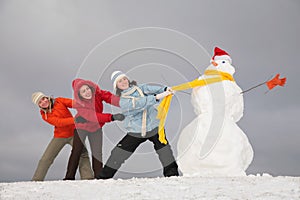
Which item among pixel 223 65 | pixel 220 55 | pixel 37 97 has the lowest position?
pixel 37 97

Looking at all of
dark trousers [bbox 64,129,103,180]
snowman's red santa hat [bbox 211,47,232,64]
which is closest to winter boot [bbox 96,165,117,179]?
dark trousers [bbox 64,129,103,180]

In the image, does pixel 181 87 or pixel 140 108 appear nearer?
pixel 140 108

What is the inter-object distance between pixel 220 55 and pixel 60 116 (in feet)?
6.93

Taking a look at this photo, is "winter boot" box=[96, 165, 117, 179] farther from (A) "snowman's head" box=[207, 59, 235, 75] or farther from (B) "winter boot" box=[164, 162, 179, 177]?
(A) "snowman's head" box=[207, 59, 235, 75]

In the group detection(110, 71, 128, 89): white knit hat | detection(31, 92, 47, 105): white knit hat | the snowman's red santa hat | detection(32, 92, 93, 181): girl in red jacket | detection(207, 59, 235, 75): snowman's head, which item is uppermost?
the snowman's red santa hat

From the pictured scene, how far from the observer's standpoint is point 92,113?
16.0 ft

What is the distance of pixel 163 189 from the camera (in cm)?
352

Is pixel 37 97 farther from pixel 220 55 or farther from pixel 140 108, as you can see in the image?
pixel 220 55

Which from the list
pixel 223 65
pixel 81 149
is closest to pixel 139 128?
pixel 81 149

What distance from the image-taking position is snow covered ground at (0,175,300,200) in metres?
3.28

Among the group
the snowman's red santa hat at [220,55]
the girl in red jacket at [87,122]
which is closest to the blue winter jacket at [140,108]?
the girl in red jacket at [87,122]

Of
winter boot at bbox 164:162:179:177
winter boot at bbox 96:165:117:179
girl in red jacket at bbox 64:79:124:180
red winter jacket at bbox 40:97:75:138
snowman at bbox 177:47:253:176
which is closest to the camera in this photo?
winter boot at bbox 164:162:179:177

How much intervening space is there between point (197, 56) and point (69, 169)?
6.59ft

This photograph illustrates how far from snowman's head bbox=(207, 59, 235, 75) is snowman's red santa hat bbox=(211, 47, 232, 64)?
0.10 feet
